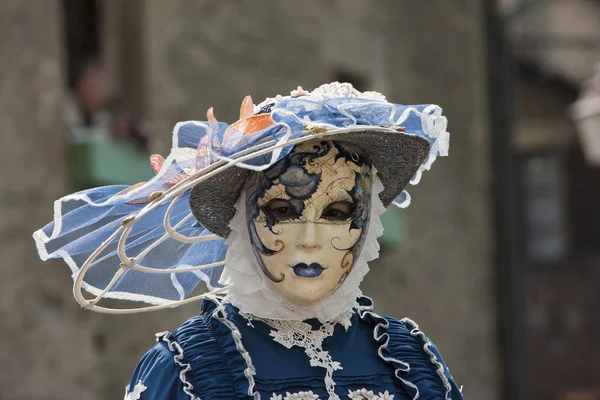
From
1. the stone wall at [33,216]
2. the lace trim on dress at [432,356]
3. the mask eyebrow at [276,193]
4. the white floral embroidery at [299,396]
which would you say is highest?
the stone wall at [33,216]

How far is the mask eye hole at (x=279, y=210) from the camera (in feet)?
12.1

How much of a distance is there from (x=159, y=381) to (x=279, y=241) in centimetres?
41

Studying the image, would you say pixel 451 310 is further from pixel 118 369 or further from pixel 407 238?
pixel 118 369

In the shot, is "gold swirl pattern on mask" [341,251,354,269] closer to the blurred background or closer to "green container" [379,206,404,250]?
the blurred background

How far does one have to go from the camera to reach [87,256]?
12.6ft

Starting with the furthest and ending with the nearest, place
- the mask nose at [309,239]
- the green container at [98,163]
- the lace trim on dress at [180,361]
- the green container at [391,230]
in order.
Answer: the green container at [391,230] < the green container at [98,163] < the mask nose at [309,239] < the lace trim on dress at [180,361]

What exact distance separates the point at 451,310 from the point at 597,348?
16.6 ft

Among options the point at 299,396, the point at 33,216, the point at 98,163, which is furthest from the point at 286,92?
the point at 299,396

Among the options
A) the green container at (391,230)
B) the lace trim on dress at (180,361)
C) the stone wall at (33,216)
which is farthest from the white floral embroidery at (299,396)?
the green container at (391,230)

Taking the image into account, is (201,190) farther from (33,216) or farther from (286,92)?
(286,92)

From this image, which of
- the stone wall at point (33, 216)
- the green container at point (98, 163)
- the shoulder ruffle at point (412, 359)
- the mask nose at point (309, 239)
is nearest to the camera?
the mask nose at point (309, 239)

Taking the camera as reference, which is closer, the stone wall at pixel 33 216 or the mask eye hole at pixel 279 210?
the mask eye hole at pixel 279 210

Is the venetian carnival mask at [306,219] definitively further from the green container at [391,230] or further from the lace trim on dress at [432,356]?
the green container at [391,230]

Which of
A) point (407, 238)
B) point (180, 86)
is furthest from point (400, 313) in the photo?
point (180, 86)
